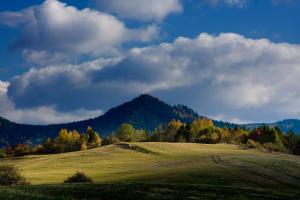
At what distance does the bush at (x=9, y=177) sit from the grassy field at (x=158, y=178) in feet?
13.4

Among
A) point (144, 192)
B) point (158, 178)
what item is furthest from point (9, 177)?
point (144, 192)

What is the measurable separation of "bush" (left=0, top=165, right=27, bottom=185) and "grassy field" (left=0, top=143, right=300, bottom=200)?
4.09m

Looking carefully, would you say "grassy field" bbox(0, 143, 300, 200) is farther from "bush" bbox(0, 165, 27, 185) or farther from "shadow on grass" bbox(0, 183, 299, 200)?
"bush" bbox(0, 165, 27, 185)

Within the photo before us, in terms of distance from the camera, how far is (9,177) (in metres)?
74.8

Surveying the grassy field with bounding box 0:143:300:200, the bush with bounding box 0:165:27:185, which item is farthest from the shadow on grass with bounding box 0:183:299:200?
the bush with bounding box 0:165:27:185

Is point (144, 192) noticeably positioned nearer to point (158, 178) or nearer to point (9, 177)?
point (158, 178)

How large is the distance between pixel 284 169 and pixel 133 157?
54.2 metres

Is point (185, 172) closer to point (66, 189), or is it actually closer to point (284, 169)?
point (284, 169)

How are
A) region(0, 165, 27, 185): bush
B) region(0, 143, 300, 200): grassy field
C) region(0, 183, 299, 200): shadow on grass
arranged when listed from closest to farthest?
region(0, 183, 299, 200): shadow on grass < region(0, 143, 300, 200): grassy field < region(0, 165, 27, 185): bush

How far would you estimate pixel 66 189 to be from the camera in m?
45.2

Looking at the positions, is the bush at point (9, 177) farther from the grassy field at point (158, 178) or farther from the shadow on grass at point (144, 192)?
the shadow on grass at point (144, 192)

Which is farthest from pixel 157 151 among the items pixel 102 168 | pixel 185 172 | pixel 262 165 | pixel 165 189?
pixel 165 189

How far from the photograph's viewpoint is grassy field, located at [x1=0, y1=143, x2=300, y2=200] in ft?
147

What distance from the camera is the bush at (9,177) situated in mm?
74188
